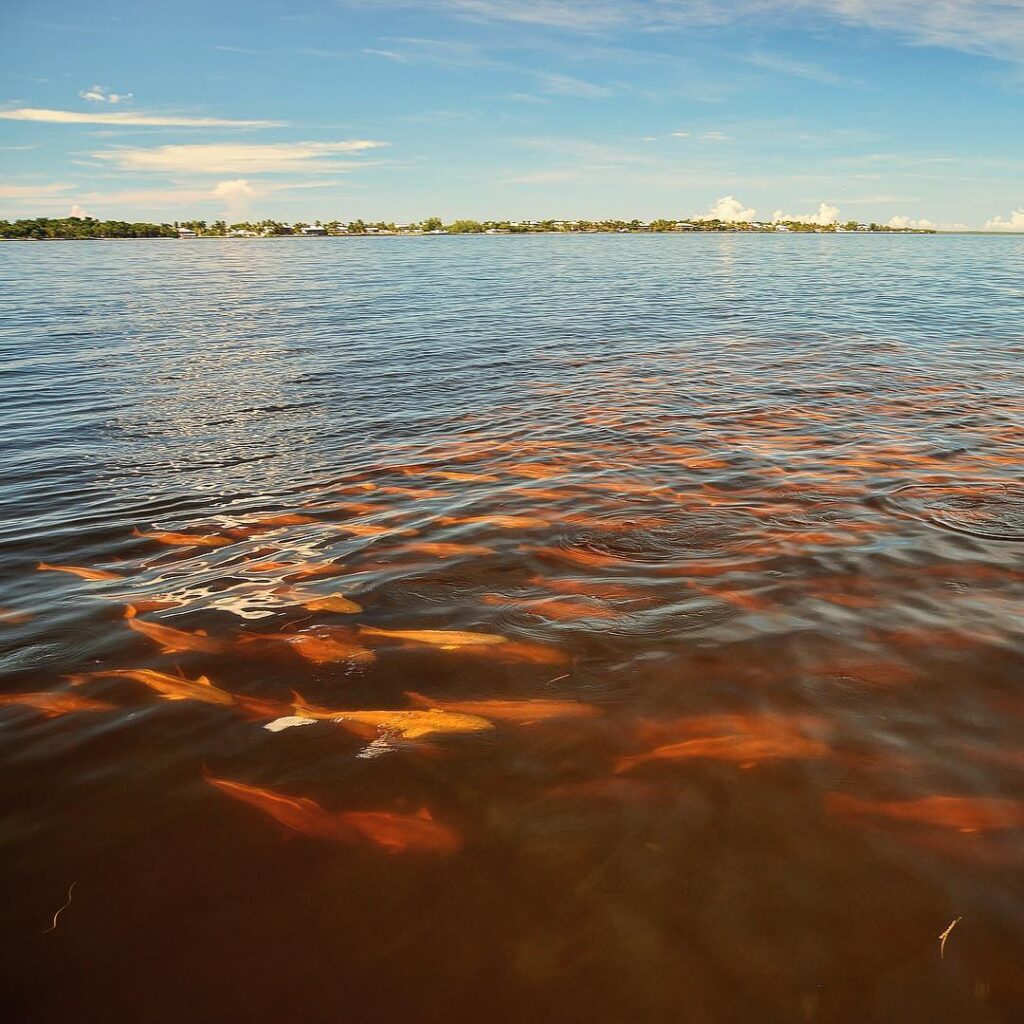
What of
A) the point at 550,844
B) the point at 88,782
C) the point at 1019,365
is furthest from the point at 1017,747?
the point at 1019,365

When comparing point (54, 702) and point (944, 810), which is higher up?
point (944, 810)

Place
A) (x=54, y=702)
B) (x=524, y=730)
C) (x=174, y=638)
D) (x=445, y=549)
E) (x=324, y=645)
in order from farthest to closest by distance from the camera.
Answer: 1. (x=445, y=549)
2. (x=174, y=638)
3. (x=324, y=645)
4. (x=54, y=702)
5. (x=524, y=730)

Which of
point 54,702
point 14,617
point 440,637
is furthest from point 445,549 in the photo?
point 14,617

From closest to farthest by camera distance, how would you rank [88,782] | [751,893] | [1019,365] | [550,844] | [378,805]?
1. [751,893]
2. [550,844]
3. [378,805]
4. [88,782]
5. [1019,365]

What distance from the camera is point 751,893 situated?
2270 mm

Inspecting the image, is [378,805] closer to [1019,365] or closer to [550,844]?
[550,844]

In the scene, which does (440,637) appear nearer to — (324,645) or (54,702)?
(324,645)

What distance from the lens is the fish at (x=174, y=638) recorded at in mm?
3787

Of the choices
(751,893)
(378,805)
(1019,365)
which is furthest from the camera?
(1019,365)

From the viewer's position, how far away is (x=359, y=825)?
8.48 ft

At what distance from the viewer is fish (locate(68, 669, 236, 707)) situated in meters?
3.37

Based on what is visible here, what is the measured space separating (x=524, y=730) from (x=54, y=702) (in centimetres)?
238

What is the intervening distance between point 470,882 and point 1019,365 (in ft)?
44.7

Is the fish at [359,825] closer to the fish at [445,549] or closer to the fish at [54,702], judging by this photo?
the fish at [54,702]
